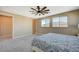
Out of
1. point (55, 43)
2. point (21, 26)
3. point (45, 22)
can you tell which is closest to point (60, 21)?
point (45, 22)

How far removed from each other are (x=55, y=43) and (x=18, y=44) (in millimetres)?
891

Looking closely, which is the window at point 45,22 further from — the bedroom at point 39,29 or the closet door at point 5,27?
the closet door at point 5,27

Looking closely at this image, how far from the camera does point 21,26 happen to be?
6.63 ft

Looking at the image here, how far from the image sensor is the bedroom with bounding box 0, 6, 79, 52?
5.45 feet

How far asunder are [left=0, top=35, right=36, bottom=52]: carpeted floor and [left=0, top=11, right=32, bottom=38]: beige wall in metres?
0.12

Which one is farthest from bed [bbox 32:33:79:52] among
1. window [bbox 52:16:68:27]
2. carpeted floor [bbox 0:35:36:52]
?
window [bbox 52:16:68:27]

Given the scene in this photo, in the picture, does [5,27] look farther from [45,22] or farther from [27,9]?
[45,22]

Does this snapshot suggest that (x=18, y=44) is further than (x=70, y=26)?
Yes

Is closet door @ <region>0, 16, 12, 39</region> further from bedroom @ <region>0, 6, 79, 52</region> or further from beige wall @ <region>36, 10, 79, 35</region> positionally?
beige wall @ <region>36, 10, 79, 35</region>

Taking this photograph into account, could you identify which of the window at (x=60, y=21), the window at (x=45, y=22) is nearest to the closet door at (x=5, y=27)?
the window at (x=45, y=22)

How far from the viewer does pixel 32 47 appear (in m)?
1.86
